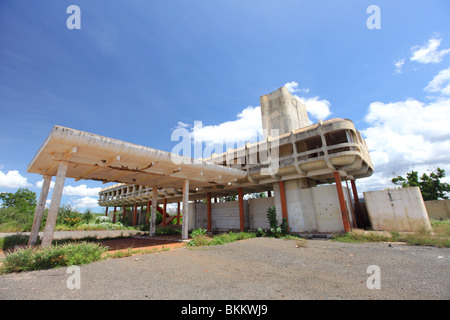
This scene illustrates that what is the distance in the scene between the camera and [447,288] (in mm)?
4445

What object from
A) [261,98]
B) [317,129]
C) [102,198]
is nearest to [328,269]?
[317,129]

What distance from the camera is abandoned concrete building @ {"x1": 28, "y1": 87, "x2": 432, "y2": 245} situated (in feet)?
31.4

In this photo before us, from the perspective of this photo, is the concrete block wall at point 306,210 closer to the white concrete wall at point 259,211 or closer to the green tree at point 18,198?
the white concrete wall at point 259,211

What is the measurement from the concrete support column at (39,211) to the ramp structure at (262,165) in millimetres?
46

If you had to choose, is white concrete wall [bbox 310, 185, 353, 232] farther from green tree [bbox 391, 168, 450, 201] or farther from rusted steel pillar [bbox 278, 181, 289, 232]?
green tree [bbox 391, 168, 450, 201]

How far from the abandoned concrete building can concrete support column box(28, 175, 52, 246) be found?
4 cm

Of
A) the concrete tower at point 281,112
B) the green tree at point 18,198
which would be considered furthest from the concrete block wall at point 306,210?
the green tree at point 18,198

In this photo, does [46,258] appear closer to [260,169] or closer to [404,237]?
[260,169]

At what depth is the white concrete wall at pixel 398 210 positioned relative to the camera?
12.8 metres


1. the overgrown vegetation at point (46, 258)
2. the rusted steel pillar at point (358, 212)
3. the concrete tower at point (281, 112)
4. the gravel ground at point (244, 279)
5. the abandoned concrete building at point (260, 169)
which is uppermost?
the concrete tower at point (281, 112)

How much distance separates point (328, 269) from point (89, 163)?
11.9 metres
